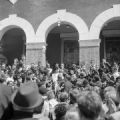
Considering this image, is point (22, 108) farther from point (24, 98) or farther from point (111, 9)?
point (111, 9)

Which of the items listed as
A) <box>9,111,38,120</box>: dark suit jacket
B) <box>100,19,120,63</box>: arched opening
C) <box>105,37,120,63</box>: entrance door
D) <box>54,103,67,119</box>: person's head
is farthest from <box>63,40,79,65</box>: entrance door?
<box>9,111,38,120</box>: dark suit jacket

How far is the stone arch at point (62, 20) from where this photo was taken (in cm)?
1373

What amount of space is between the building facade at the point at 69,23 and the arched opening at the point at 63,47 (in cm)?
7

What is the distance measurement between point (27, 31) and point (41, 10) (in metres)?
1.36

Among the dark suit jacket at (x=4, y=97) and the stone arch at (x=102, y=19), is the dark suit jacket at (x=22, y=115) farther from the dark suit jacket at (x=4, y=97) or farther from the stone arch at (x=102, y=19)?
the stone arch at (x=102, y=19)

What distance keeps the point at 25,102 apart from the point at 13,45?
16991 mm

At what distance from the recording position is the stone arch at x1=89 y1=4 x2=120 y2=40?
43.8 feet

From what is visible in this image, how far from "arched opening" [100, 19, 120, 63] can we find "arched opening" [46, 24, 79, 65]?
67.9 inches

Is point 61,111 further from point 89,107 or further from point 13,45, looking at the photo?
point 13,45

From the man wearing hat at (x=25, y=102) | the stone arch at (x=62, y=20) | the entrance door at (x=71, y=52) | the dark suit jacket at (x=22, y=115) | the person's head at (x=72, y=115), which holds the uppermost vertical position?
the stone arch at (x=62, y=20)

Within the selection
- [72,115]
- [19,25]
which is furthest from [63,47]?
[72,115]

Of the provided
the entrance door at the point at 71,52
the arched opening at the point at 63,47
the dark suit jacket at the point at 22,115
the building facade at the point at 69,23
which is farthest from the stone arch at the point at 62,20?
the dark suit jacket at the point at 22,115

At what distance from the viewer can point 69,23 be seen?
559 inches

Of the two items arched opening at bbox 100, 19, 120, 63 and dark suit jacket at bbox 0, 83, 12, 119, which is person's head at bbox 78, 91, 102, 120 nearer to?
dark suit jacket at bbox 0, 83, 12, 119
